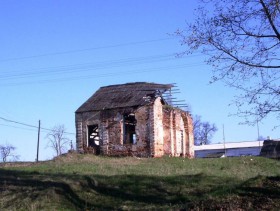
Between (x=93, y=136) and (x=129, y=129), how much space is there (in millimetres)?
3501

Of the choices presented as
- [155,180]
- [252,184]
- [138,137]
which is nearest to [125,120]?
[138,137]

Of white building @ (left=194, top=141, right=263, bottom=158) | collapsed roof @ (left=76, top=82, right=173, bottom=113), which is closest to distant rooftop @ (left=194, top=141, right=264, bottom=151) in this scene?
white building @ (left=194, top=141, right=263, bottom=158)

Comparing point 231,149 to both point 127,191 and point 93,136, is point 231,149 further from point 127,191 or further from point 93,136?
point 127,191

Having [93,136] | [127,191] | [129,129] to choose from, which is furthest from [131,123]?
[127,191]

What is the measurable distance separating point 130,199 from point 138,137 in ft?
70.3

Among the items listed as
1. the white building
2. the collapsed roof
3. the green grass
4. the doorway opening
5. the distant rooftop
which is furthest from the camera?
the distant rooftop

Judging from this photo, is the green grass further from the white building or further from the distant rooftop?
the distant rooftop

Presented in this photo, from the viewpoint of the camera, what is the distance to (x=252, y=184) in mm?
12352

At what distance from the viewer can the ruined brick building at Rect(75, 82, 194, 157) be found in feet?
124

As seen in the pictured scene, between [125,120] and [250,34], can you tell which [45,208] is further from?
[125,120]

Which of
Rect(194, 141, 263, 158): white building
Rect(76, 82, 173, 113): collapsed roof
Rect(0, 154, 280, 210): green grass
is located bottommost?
Rect(0, 154, 280, 210): green grass

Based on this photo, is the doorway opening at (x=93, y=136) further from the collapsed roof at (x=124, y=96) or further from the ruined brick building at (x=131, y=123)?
the collapsed roof at (x=124, y=96)

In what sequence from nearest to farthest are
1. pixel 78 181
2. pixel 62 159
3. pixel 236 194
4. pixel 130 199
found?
pixel 236 194 < pixel 130 199 < pixel 78 181 < pixel 62 159

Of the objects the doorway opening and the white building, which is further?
the white building
